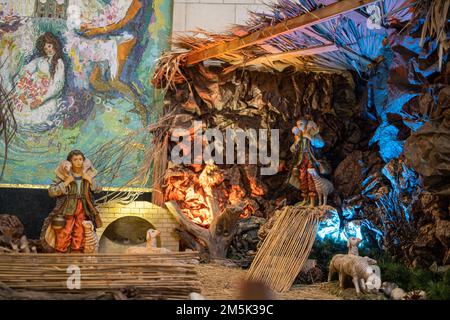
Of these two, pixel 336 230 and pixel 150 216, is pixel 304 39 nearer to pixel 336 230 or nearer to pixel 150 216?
pixel 336 230

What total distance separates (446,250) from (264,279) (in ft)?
5.37

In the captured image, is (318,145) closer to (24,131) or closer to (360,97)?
(360,97)

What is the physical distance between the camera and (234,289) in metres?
5.53

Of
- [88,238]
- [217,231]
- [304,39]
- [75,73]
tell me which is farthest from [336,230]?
[75,73]

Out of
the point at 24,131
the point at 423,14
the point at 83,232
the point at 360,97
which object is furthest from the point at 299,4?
the point at 24,131

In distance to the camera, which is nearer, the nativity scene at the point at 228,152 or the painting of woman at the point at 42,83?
the nativity scene at the point at 228,152

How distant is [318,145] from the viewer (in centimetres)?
753

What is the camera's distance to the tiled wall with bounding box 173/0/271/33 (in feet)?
28.5

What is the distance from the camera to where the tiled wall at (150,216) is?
7906 mm

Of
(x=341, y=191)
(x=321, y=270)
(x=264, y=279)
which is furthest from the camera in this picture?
(x=341, y=191)

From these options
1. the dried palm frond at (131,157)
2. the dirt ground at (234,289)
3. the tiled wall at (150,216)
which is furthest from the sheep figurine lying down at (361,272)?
the dried palm frond at (131,157)

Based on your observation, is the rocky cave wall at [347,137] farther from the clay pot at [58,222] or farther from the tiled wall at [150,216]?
the clay pot at [58,222]

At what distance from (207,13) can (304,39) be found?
98.9 inches

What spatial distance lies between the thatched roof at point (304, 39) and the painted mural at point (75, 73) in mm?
816
